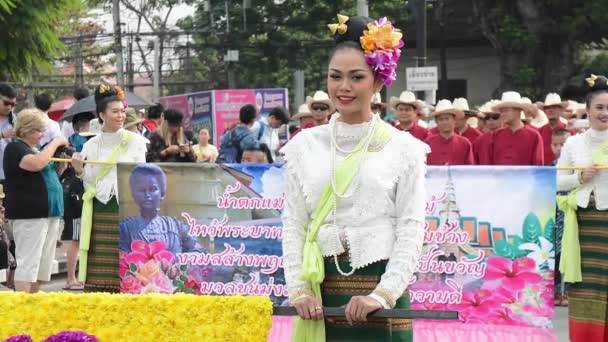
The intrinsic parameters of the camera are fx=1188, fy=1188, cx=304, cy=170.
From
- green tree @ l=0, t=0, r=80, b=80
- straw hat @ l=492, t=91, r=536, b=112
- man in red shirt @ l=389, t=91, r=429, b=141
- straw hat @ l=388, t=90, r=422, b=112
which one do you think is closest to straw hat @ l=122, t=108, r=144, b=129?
man in red shirt @ l=389, t=91, r=429, b=141

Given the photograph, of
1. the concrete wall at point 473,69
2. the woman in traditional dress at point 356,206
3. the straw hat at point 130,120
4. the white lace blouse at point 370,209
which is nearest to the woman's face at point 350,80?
the woman in traditional dress at point 356,206

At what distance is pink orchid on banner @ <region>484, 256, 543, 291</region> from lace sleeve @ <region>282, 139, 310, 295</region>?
13.9 feet

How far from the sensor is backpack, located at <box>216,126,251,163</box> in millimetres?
12641

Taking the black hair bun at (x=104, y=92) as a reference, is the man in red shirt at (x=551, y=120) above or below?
below

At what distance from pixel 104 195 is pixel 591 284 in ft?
12.6

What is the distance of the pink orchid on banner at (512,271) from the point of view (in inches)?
332

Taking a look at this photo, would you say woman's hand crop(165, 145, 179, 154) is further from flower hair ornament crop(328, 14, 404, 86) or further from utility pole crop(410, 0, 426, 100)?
utility pole crop(410, 0, 426, 100)

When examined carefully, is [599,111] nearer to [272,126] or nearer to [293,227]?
[293,227]

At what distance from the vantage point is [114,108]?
9680mm

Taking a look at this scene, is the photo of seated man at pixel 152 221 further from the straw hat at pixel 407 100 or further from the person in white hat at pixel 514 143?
the person in white hat at pixel 514 143

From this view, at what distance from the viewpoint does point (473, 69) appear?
41250 millimetres

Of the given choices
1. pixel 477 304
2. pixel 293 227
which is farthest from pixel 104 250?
pixel 293 227

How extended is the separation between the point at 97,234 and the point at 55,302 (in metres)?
4.60

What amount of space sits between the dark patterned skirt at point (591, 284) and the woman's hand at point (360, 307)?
176 inches
